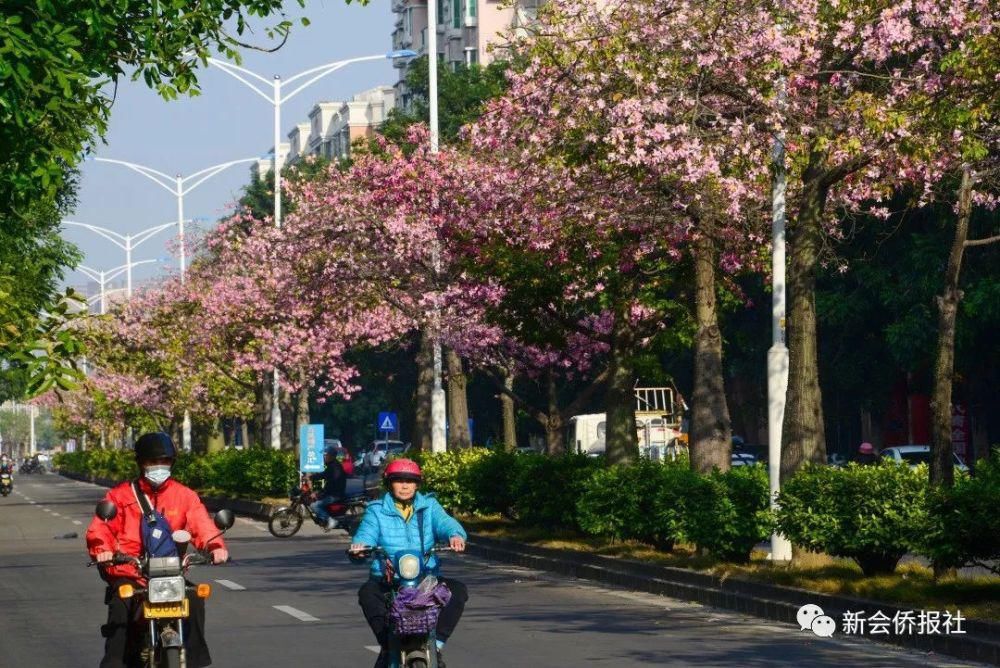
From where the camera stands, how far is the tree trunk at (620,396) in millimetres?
30719

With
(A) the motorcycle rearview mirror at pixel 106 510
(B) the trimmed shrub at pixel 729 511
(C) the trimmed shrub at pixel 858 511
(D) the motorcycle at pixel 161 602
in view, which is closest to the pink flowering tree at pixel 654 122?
(B) the trimmed shrub at pixel 729 511

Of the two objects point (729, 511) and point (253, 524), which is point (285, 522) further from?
point (729, 511)

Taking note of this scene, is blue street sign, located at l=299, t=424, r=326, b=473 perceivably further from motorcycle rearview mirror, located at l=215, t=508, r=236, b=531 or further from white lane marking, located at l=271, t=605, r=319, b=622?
motorcycle rearview mirror, located at l=215, t=508, r=236, b=531

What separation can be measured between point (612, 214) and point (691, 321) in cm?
560

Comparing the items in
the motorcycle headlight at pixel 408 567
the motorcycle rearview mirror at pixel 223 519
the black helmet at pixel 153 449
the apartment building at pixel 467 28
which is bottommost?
the motorcycle headlight at pixel 408 567

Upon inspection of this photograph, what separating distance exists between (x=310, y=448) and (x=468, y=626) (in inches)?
1151

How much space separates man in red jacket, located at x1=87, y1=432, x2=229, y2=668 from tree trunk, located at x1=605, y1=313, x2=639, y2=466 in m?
20.1

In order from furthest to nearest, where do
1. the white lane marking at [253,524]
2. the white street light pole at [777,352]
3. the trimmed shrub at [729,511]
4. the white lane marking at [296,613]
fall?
the white lane marking at [253,524] < the white street light pole at [777,352] < the trimmed shrub at [729,511] < the white lane marking at [296,613]

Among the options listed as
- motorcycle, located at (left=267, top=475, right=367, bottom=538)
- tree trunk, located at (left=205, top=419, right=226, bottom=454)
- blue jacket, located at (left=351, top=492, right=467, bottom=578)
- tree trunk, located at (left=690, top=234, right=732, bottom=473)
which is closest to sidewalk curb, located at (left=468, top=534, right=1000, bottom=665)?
tree trunk, located at (left=690, top=234, right=732, bottom=473)

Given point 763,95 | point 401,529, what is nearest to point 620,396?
point 763,95

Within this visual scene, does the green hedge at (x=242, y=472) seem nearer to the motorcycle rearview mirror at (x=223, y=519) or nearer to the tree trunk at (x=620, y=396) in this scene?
the tree trunk at (x=620, y=396)

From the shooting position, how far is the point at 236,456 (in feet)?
187

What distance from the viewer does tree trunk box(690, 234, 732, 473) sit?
27.3 metres

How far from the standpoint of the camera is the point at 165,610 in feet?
33.3
